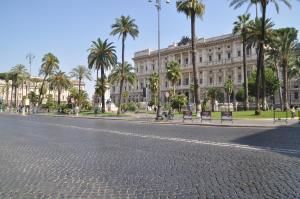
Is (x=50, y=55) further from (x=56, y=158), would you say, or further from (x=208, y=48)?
(x=56, y=158)

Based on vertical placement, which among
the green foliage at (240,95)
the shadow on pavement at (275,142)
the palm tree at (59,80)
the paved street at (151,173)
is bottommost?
the paved street at (151,173)

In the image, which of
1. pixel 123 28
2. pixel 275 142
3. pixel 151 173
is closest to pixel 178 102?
pixel 123 28

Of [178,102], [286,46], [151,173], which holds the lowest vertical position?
[151,173]

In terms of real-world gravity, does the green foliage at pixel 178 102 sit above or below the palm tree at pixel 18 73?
below

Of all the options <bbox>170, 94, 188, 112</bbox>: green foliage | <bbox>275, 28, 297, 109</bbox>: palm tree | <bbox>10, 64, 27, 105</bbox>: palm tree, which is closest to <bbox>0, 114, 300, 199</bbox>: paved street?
<bbox>275, 28, 297, 109</bbox>: palm tree

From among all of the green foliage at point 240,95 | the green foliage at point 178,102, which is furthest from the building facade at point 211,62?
the green foliage at point 178,102

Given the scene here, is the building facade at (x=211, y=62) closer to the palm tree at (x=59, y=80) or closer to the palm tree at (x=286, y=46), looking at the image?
the palm tree at (x=59, y=80)

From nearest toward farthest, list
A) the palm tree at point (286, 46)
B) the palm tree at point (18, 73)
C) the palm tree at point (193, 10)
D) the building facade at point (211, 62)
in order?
the palm tree at point (193, 10), the palm tree at point (286, 46), the building facade at point (211, 62), the palm tree at point (18, 73)

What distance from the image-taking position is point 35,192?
19.5 feet

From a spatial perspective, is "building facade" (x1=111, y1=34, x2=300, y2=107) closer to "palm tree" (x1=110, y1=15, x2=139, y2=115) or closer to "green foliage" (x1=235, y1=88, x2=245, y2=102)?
"green foliage" (x1=235, y1=88, x2=245, y2=102)

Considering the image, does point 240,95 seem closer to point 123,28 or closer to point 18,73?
point 123,28

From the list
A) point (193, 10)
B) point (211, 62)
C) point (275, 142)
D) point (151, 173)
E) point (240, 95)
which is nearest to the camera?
point (151, 173)

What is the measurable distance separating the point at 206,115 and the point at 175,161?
21725 mm

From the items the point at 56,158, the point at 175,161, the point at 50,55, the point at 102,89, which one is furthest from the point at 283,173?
the point at 50,55
